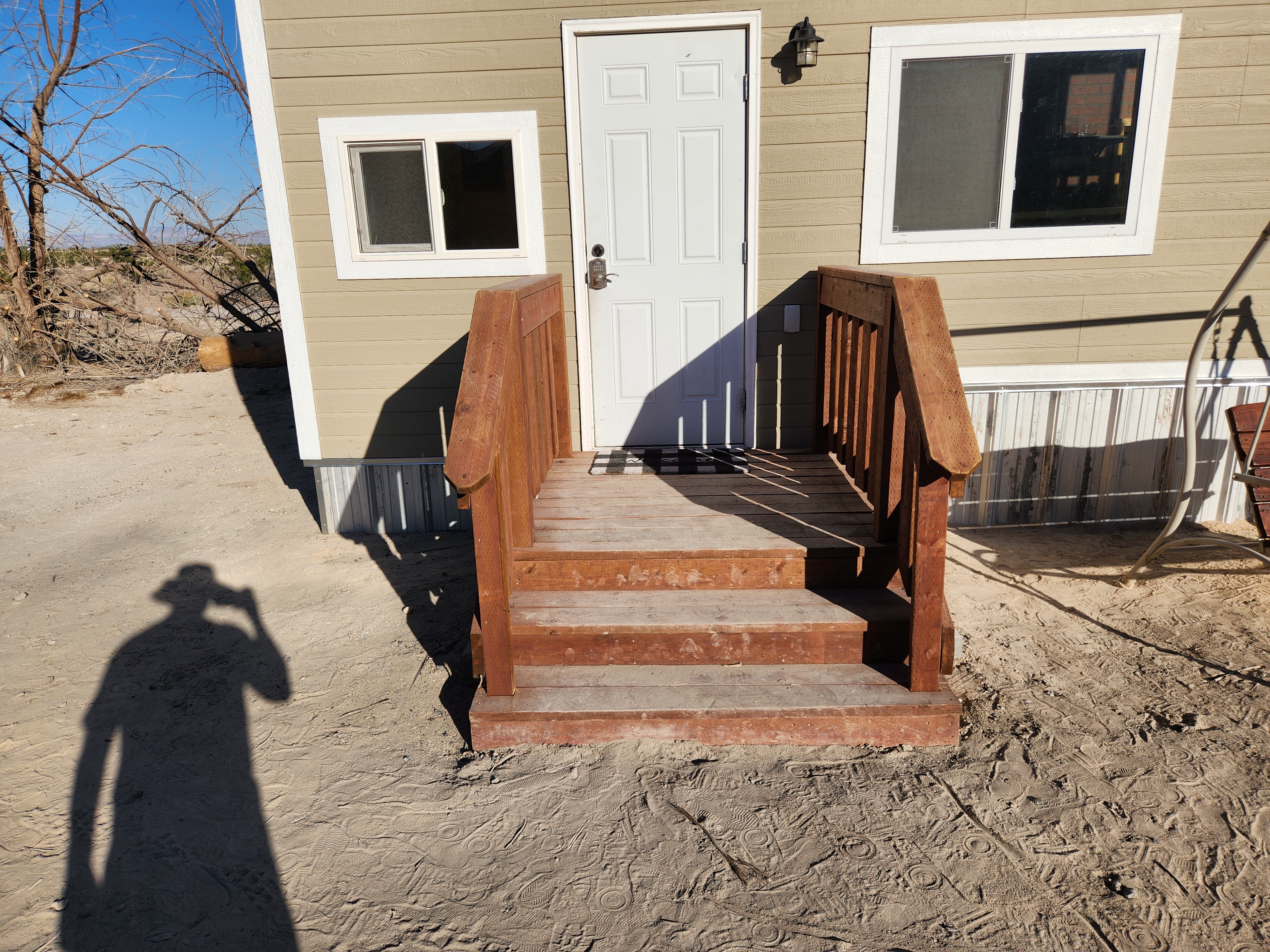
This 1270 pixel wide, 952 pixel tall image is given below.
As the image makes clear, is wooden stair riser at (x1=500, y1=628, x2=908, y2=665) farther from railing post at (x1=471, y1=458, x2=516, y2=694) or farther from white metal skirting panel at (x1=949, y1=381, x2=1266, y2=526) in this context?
white metal skirting panel at (x1=949, y1=381, x2=1266, y2=526)

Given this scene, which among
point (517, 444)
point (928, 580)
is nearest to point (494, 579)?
point (517, 444)

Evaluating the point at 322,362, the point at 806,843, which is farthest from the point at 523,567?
the point at 322,362

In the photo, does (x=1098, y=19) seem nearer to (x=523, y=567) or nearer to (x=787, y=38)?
(x=787, y=38)

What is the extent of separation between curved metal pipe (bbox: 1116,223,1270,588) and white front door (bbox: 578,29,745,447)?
216 cm

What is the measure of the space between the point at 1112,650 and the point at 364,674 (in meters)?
3.15

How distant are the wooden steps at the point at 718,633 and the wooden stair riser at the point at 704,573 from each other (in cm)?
12

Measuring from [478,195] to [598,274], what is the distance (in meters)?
0.81

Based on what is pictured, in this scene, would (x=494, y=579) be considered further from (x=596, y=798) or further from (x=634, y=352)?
(x=634, y=352)

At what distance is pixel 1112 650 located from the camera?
3.25m

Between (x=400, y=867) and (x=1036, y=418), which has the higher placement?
(x=1036, y=418)

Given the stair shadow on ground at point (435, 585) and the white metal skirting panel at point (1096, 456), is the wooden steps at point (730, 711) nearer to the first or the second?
the stair shadow on ground at point (435, 585)

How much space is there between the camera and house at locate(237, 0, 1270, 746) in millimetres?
4129

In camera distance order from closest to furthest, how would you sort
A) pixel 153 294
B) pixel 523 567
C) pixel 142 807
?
pixel 142 807 → pixel 523 567 → pixel 153 294

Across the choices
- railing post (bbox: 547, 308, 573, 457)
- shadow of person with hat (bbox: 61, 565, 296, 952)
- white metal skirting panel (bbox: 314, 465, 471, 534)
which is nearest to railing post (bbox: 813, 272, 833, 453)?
railing post (bbox: 547, 308, 573, 457)
